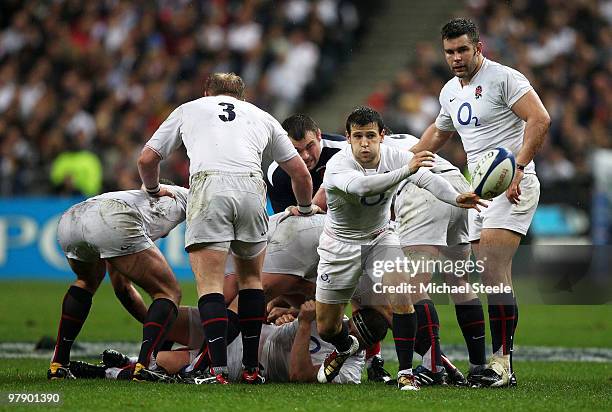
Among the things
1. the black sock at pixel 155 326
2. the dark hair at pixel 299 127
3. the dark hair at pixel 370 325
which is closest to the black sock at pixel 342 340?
the dark hair at pixel 370 325

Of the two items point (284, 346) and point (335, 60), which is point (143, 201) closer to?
point (284, 346)

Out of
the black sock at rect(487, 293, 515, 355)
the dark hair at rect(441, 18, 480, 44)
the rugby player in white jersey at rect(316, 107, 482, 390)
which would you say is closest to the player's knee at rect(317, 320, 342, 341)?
the rugby player in white jersey at rect(316, 107, 482, 390)

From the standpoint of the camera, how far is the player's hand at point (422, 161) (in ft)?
22.5

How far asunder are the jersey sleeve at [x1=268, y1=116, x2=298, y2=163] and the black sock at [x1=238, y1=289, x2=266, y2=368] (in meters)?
0.98

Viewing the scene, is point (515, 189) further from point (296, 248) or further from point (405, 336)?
point (296, 248)

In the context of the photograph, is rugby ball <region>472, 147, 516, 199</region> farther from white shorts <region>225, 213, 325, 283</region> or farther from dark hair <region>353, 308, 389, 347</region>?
white shorts <region>225, 213, 325, 283</region>

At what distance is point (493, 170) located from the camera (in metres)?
6.96

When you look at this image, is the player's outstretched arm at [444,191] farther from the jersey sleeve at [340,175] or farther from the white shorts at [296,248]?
the white shorts at [296,248]

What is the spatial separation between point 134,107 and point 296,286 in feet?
39.9

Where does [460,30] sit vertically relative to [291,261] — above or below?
above

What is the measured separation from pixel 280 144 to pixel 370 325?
1.39 m

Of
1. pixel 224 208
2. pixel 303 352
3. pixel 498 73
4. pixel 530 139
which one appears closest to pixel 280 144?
pixel 224 208
